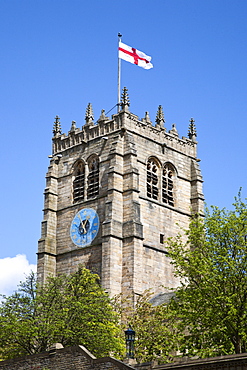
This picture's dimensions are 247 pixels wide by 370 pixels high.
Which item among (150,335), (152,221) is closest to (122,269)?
(152,221)

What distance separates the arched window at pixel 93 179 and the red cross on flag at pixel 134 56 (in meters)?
8.80

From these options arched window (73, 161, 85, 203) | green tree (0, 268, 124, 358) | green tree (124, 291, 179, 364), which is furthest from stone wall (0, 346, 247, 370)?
arched window (73, 161, 85, 203)

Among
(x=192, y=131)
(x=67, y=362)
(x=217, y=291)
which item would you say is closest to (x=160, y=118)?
(x=192, y=131)

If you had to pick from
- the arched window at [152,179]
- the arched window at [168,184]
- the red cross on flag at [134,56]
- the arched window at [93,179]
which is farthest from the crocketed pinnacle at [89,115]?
the arched window at [168,184]

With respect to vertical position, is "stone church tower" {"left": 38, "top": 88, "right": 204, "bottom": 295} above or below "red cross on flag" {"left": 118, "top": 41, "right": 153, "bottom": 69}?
below

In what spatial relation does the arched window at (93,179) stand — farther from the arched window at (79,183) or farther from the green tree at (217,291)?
the green tree at (217,291)

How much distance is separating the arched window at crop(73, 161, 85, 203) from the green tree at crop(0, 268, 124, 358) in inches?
750

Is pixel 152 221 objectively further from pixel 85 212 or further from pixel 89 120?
pixel 89 120

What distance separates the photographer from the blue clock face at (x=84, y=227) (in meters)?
60.8

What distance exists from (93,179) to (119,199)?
466 cm

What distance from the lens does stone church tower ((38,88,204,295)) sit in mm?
57875

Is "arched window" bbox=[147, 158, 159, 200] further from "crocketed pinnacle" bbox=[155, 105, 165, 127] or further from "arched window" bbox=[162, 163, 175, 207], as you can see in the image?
"crocketed pinnacle" bbox=[155, 105, 165, 127]

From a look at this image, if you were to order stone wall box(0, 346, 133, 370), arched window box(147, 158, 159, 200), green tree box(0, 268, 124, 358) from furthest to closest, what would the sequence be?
arched window box(147, 158, 159, 200)
green tree box(0, 268, 124, 358)
stone wall box(0, 346, 133, 370)

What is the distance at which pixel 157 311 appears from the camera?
50.5 meters
